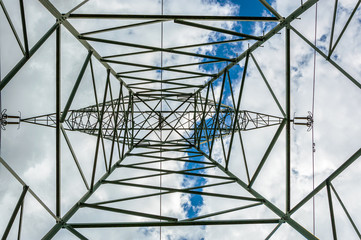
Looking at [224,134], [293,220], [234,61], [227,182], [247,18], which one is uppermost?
[224,134]

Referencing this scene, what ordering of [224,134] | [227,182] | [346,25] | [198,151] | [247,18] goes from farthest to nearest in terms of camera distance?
[224,134], [198,151], [227,182], [247,18], [346,25]

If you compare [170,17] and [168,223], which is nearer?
[168,223]

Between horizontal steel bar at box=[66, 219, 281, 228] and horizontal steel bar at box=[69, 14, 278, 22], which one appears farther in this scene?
horizontal steel bar at box=[69, 14, 278, 22]

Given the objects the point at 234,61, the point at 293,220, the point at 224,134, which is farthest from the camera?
the point at 224,134

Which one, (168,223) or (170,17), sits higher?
(170,17)

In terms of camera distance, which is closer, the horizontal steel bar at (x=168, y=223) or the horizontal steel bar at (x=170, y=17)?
the horizontal steel bar at (x=168, y=223)

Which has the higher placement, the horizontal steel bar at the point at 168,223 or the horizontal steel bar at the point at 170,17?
the horizontal steel bar at the point at 170,17

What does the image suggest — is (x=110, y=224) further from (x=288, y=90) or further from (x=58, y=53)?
(x=288, y=90)

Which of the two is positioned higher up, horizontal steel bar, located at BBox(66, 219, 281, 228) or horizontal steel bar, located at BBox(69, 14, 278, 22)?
horizontal steel bar, located at BBox(69, 14, 278, 22)

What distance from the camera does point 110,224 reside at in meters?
5.78

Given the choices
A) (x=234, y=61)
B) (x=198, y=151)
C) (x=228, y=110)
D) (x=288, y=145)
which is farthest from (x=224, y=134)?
(x=288, y=145)

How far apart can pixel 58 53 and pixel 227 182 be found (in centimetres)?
604

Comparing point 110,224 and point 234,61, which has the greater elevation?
point 234,61

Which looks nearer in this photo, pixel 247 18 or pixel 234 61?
pixel 247 18
